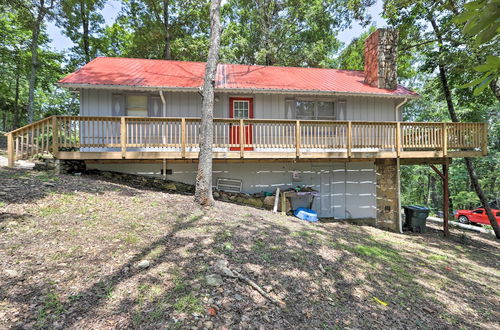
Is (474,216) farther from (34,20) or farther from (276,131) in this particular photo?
(34,20)

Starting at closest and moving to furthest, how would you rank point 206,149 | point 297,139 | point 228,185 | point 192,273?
point 192,273, point 206,149, point 297,139, point 228,185

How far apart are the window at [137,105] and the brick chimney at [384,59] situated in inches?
389

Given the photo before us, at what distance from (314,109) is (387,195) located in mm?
4746

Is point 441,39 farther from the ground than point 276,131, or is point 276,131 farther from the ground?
point 441,39

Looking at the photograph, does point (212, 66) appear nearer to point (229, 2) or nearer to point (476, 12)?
point (476, 12)

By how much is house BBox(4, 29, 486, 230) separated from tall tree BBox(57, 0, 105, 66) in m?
9.39

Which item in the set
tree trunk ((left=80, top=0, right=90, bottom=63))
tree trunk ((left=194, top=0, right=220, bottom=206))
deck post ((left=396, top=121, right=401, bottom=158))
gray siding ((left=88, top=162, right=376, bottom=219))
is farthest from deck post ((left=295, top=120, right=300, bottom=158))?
tree trunk ((left=80, top=0, right=90, bottom=63))

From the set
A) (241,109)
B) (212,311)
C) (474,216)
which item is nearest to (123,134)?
(241,109)

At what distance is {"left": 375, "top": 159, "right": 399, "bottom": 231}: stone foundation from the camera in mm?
9859

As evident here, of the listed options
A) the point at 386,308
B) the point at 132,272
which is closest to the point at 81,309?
the point at 132,272

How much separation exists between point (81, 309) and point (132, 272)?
0.70 meters

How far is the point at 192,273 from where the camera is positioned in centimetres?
322

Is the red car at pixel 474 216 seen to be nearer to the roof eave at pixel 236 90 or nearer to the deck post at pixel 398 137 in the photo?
the roof eave at pixel 236 90

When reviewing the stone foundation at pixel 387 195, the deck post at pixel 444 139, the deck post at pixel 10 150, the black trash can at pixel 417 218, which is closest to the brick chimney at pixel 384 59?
the deck post at pixel 444 139
